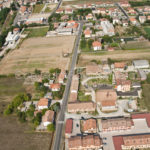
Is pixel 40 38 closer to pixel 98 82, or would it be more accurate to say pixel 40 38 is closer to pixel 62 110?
pixel 98 82

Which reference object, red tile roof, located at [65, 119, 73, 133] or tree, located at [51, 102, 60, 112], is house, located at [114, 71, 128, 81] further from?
red tile roof, located at [65, 119, 73, 133]

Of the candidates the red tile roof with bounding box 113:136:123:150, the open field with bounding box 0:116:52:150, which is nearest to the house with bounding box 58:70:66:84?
the open field with bounding box 0:116:52:150

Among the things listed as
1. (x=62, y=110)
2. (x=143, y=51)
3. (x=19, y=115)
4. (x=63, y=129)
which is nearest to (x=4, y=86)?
(x=19, y=115)

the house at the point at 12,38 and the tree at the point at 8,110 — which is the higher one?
the house at the point at 12,38

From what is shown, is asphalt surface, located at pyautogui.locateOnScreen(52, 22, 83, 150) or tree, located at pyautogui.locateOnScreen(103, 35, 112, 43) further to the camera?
tree, located at pyautogui.locateOnScreen(103, 35, 112, 43)

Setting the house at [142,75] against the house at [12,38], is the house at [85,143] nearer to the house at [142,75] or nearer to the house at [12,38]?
the house at [142,75]

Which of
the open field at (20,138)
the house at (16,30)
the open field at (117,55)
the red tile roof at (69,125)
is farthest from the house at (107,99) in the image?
the house at (16,30)
